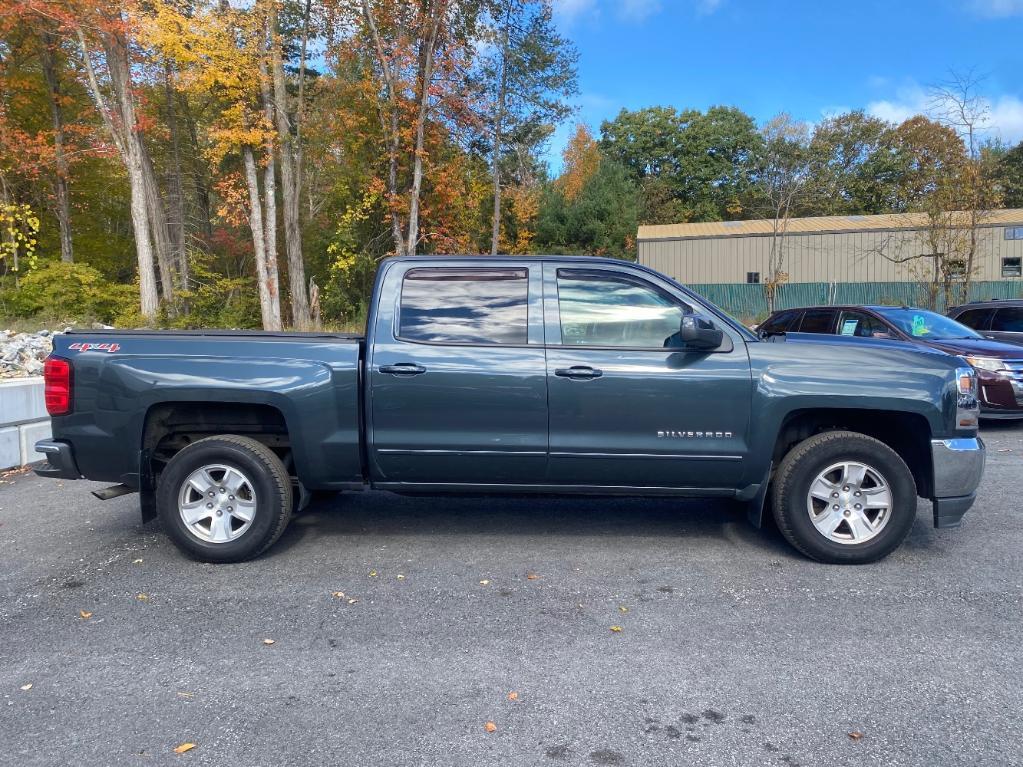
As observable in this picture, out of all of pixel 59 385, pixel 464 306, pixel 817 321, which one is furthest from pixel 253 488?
pixel 817 321

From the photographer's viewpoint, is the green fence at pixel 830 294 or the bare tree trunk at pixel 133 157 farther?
the green fence at pixel 830 294

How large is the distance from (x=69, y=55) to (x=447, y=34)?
14035 millimetres

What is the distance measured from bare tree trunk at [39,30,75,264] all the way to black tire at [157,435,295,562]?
979 inches

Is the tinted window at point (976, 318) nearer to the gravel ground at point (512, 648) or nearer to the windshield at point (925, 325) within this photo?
the windshield at point (925, 325)

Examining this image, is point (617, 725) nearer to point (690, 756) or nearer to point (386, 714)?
point (690, 756)

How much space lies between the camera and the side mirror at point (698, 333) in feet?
A: 14.2

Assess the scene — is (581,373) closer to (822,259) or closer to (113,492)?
(113,492)

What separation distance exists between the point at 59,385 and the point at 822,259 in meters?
34.4

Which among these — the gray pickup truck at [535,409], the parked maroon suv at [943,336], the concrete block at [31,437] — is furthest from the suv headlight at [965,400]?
the concrete block at [31,437]

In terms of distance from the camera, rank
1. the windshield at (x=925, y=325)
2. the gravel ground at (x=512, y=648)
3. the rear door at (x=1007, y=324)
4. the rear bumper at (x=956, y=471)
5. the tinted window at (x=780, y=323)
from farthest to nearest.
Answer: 1. the tinted window at (x=780, y=323)
2. the rear door at (x=1007, y=324)
3. the windshield at (x=925, y=325)
4. the rear bumper at (x=956, y=471)
5. the gravel ground at (x=512, y=648)

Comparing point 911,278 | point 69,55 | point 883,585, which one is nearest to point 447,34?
point 69,55

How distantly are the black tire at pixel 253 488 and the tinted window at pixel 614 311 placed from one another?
2062mm

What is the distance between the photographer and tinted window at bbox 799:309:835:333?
415 inches

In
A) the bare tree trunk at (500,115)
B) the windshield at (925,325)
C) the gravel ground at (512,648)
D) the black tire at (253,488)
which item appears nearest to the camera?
the gravel ground at (512,648)
